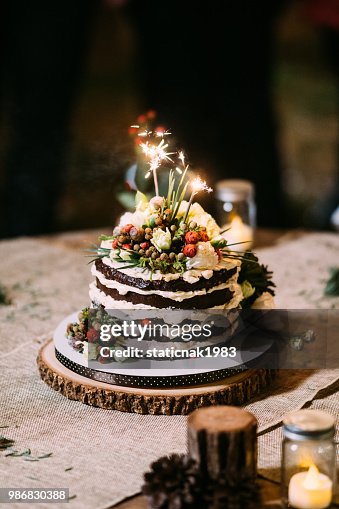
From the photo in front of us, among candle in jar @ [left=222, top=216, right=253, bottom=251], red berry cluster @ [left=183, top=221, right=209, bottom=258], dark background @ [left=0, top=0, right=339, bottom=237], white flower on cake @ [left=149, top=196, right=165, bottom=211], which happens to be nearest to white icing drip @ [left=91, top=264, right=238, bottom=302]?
red berry cluster @ [left=183, top=221, right=209, bottom=258]

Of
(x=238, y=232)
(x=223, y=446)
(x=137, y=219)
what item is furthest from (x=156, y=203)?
(x=238, y=232)

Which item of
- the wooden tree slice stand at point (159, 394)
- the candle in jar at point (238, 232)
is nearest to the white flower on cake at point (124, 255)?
the wooden tree slice stand at point (159, 394)

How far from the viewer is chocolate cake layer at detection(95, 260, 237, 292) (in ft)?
7.83

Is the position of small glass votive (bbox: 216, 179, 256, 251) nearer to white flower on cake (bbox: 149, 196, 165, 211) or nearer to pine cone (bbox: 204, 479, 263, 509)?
white flower on cake (bbox: 149, 196, 165, 211)

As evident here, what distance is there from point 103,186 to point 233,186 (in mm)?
3833

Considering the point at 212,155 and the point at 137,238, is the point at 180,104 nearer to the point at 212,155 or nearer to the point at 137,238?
the point at 212,155

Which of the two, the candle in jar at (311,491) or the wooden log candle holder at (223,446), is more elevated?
the wooden log candle holder at (223,446)

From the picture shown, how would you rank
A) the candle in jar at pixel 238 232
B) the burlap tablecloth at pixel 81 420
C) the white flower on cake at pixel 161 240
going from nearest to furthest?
the burlap tablecloth at pixel 81 420, the white flower on cake at pixel 161 240, the candle in jar at pixel 238 232

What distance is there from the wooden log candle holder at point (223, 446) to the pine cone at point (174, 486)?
0.04 m

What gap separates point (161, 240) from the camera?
7.73 feet

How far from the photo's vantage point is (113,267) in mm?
2453

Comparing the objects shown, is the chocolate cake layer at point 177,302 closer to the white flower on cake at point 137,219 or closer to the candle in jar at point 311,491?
the white flower on cake at point 137,219

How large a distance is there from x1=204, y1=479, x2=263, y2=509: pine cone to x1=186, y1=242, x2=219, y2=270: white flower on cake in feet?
2.39

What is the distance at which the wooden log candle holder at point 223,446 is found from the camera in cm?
186
